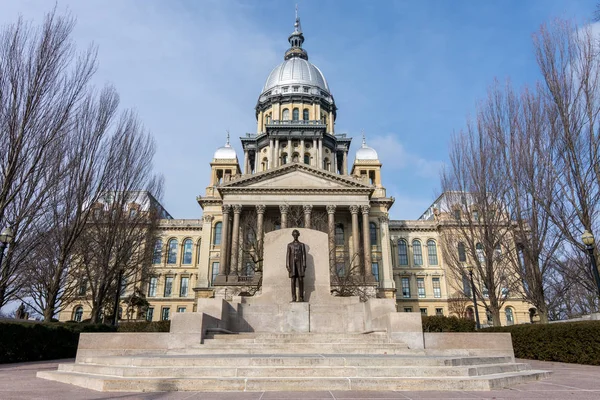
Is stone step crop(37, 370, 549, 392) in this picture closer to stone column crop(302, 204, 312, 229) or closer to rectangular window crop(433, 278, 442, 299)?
stone column crop(302, 204, 312, 229)

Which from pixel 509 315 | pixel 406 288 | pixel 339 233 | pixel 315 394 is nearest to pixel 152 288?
pixel 339 233

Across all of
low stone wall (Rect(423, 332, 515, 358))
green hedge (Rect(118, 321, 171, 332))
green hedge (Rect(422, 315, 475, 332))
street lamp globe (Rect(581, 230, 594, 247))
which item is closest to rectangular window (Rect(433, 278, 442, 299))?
green hedge (Rect(422, 315, 475, 332))

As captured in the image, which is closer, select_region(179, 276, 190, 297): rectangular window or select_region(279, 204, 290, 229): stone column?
select_region(279, 204, 290, 229): stone column

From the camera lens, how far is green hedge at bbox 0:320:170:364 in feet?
44.2

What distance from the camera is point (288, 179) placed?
45.6m

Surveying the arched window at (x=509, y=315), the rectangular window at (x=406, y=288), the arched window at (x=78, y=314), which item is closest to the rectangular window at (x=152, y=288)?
the arched window at (x=78, y=314)

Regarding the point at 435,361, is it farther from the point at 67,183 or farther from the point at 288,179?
the point at 288,179

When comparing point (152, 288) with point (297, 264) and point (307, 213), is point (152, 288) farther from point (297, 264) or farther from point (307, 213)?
point (297, 264)

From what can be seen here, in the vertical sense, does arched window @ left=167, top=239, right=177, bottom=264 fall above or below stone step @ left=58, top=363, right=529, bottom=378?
above

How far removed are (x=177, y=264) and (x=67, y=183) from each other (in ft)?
124

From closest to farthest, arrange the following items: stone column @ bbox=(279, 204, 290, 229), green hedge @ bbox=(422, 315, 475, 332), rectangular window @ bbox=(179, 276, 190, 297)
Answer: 1. green hedge @ bbox=(422, 315, 475, 332)
2. stone column @ bbox=(279, 204, 290, 229)
3. rectangular window @ bbox=(179, 276, 190, 297)

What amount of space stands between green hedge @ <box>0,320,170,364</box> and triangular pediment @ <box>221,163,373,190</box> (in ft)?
92.0

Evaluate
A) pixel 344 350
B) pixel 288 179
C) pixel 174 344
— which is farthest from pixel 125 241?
pixel 288 179

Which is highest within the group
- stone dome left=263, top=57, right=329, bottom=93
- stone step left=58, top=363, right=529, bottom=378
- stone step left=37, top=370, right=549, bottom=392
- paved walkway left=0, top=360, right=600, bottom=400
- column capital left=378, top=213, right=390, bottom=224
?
stone dome left=263, top=57, right=329, bottom=93
